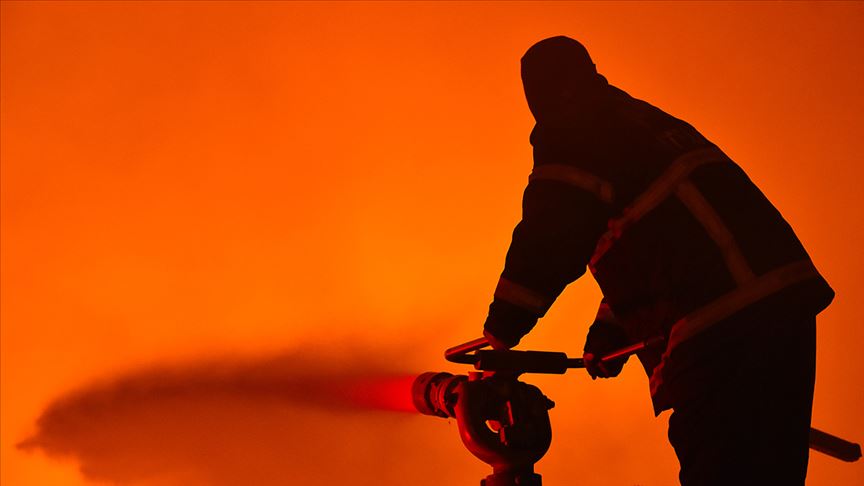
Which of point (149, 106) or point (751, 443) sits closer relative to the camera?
point (751, 443)

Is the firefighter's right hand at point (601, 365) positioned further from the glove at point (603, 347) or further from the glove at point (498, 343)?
the glove at point (498, 343)

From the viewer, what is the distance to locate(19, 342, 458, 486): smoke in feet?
8.36

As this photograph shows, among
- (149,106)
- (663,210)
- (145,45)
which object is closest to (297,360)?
(149,106)

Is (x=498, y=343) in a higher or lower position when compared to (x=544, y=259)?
lower

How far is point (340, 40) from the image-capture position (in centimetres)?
289

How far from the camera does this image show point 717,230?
5.16 feet

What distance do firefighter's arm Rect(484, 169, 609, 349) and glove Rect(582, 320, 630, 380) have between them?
0.27m

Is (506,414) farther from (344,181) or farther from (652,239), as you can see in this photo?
(344,181)

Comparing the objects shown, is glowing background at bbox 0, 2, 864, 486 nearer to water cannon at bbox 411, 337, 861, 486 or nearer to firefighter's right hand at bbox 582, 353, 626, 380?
firefighter's right hand at bbox 582, 353, 626, 380

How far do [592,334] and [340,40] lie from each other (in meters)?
1.45

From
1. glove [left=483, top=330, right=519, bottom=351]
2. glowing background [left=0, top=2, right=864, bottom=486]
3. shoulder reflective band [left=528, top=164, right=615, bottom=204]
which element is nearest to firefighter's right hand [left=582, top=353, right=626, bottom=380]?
glove [left=483, top=330, right=519, bottom=351]

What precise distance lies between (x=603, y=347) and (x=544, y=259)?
0.36m

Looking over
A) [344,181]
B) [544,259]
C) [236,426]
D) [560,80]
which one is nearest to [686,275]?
[544,259]

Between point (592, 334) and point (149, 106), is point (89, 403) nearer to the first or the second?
point (149, 106)
